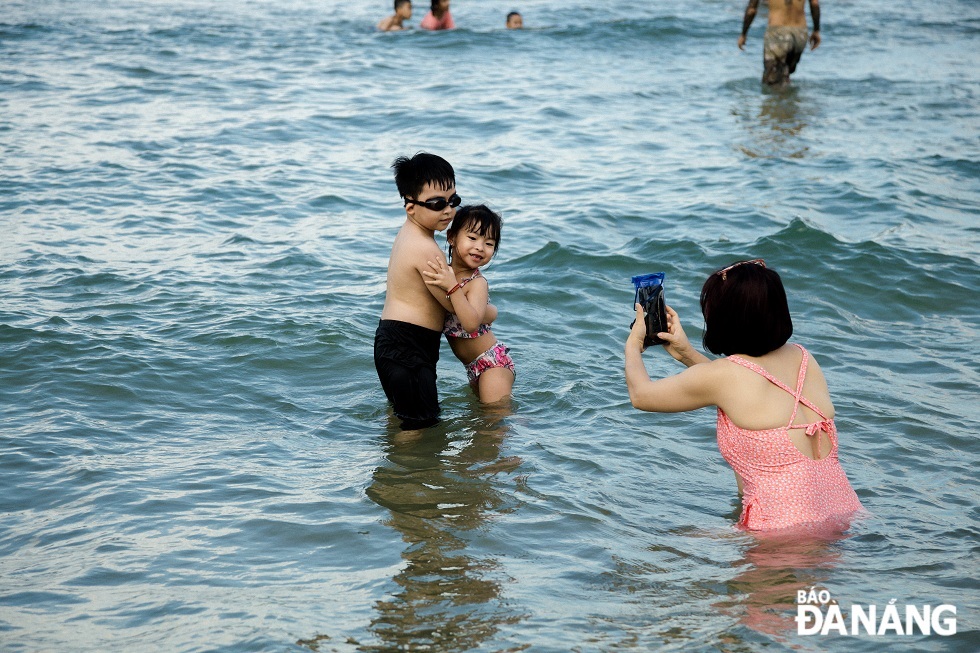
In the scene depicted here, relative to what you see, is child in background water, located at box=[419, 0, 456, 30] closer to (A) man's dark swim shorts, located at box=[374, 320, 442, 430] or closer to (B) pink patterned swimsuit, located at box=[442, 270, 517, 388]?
(B) pink patterned swimsuit, located at box=[442, 270, 517, 388]

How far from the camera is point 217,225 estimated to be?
9867 millimetres

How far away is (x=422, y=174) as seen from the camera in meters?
5.53

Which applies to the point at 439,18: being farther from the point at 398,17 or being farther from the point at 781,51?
the point at 781,51

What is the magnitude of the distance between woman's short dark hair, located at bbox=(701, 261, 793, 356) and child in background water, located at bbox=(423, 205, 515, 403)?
66.0 inches

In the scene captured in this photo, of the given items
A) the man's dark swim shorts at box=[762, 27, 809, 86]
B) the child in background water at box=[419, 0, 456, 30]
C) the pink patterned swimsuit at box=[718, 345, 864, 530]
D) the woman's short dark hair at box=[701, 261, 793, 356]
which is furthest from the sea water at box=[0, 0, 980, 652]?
the child in background water at box=[419, 0, 456, 30]

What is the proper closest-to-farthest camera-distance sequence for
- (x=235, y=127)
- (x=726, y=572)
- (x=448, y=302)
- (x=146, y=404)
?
1. (x=726, y=572)
2. (x=448, y=302)
3. (x=146, y=404)
4. (x=235, y=127)

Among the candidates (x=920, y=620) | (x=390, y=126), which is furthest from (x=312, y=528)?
(x=390, y=126)

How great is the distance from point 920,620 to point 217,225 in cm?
762

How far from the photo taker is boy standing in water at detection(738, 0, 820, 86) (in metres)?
15.3

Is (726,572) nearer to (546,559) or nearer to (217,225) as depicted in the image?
(546,559)

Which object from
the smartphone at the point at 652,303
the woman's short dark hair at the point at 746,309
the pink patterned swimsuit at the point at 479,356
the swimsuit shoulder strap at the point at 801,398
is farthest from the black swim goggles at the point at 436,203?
the swimsuit shoulder strap at the point at 801,398

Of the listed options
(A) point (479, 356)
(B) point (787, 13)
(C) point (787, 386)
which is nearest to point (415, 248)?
(A) point (479, 356)

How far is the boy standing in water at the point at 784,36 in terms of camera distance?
15258mm

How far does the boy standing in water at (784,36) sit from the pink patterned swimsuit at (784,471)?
482 inches
